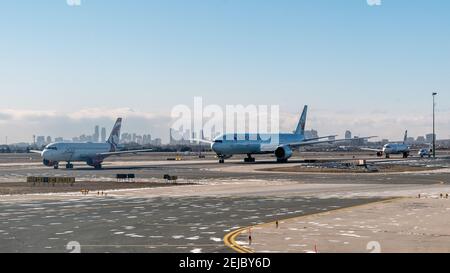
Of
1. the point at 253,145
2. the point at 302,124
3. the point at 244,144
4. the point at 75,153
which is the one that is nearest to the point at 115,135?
the point at 75,153

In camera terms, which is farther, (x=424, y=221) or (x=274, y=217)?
(x=274, y=217)

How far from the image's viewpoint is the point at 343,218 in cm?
2748

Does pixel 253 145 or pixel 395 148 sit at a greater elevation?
pixel 253 145

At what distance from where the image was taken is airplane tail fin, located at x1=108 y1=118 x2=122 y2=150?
103762mm

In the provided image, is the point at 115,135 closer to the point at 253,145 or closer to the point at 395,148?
the point at 253,145

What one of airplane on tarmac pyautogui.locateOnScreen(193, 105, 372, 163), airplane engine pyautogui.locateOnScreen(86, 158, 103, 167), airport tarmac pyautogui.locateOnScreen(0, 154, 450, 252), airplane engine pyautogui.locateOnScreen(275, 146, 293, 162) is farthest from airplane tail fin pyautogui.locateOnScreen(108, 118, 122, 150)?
airport tarmac pyautogui.locateOnScreen(0, 154, 450, 252)

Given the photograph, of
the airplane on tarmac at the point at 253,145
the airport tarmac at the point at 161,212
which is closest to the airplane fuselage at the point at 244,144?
the airplane on tarmac at the point at 253,145

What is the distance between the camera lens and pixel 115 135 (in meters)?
106

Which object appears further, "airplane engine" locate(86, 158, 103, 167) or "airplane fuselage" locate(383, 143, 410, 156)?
"airplane fuselage" locate(383, 143, 410, 156)

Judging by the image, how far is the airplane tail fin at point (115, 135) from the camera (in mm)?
103762

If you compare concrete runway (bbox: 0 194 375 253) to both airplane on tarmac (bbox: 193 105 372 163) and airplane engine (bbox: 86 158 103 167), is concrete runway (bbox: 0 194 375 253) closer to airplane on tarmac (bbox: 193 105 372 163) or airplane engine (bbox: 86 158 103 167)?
airplane engine (bbox: 86 158 103 167)
